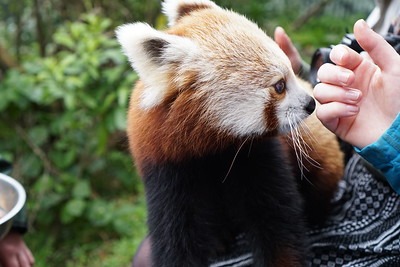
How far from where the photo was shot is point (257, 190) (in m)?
1.47

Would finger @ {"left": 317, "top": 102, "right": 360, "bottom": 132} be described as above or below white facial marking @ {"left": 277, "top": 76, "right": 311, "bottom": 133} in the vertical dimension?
above

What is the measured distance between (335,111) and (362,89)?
3.7 inches

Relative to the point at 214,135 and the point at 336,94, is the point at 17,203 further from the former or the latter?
the point at 336,94

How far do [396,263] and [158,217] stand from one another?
0.56m

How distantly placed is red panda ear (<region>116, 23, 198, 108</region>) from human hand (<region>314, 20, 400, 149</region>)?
308mm

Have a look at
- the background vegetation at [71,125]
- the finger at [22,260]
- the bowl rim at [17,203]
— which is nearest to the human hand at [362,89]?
the bowl rim at [17,203]

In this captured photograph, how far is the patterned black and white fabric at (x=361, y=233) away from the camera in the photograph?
4.57ft

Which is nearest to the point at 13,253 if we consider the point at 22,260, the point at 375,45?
the point at 22,260

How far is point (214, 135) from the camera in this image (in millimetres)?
1384

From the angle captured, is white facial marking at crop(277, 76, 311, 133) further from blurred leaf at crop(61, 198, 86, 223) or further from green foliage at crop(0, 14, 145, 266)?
blurred leaf at crop(61, 198, 86, 223)

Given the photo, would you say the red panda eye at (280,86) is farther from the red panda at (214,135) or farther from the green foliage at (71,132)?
the green foliage at (71,132)

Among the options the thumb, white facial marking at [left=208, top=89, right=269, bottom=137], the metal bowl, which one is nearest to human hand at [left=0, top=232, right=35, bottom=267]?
the metal bowl

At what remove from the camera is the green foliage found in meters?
2.91

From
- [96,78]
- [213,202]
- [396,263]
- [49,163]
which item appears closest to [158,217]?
[213,202]
